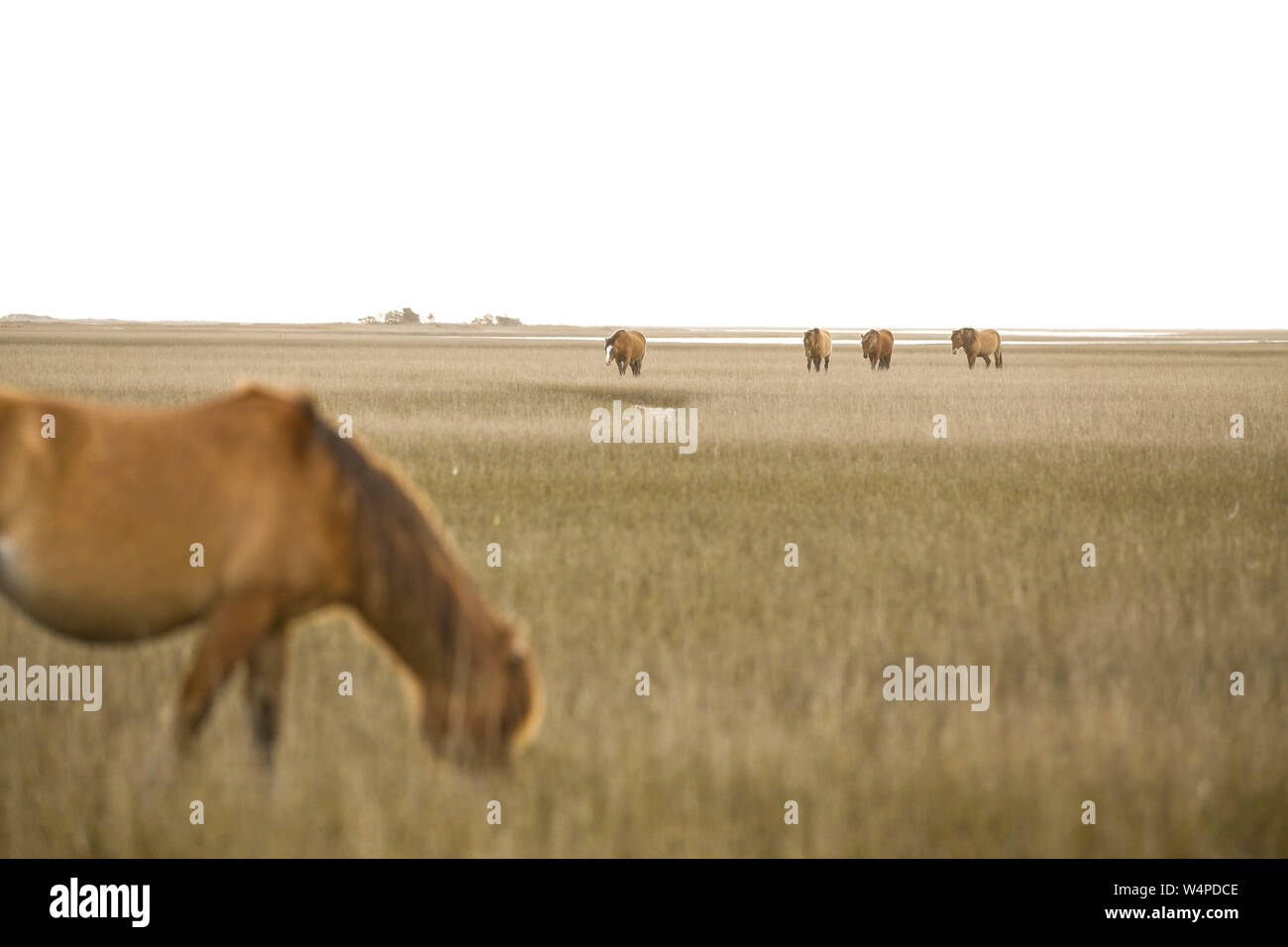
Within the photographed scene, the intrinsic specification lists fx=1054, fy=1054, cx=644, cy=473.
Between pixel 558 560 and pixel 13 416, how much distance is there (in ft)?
16.4

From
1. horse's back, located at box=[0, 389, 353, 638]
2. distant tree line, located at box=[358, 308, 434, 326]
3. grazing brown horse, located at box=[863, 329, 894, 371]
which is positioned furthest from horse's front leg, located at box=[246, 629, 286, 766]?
distant tree line, located at box=[358, 308, 434, 326]

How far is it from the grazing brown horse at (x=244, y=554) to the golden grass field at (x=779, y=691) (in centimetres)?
29

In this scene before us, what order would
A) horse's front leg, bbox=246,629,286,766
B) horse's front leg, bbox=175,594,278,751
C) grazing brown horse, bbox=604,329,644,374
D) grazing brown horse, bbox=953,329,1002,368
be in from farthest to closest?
grazing brown horse, bbox=953,329,1002,368, grazing brown horse, bbox=604,329,644,374, horse's front leg, bbox=246,629,286,766, horse's front leg, bbox=175,594,278,751

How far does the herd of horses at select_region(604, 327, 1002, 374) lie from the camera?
112 feet

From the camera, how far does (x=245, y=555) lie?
4.01m

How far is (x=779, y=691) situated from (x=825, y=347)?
34.2 metres

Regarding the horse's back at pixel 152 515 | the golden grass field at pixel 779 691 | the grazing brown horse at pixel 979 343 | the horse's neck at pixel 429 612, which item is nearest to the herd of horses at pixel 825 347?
the grazing brown horse at pixel 979 343

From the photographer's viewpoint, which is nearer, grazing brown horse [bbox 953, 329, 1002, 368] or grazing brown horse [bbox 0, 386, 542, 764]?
grazing brown horse [bbox 0, 386, 542, 764]

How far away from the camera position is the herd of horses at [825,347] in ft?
112

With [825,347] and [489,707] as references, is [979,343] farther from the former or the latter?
[489,707]

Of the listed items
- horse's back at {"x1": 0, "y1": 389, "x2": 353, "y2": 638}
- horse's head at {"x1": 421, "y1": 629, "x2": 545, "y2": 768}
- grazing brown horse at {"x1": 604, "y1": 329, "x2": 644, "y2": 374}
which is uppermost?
grazing brown horse at {"x1": 604, "y1": 329, "x2": 644, "y2": 374}

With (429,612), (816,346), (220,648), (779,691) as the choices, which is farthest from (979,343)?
(220,648)

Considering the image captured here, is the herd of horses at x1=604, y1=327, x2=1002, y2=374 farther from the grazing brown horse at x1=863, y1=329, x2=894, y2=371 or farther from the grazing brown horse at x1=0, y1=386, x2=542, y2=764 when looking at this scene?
the grazing brown horse at x1=0, y1=386, x2=542, y2=764
